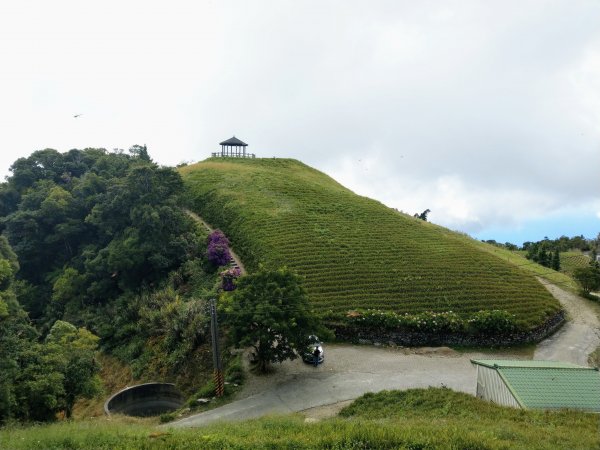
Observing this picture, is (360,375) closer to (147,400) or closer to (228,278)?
(147,400)

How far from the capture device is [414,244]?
114 feet

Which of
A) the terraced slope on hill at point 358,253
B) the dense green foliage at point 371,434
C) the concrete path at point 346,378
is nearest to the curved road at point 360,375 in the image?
the concrete path at point 346,378

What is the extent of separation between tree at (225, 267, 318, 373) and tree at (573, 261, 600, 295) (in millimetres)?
22648

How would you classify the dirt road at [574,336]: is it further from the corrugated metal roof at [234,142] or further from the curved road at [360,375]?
the corrugated metal roof at [234,142]

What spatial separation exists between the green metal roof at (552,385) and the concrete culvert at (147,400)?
50.8 ft

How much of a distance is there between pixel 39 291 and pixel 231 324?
25.8 m

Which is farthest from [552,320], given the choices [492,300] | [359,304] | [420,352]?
[359,304]

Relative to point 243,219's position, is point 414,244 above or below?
below

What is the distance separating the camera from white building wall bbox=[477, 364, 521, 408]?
14.9 m

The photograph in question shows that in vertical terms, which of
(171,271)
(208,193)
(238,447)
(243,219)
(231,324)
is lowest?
(238,447)

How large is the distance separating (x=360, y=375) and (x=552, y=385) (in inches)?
330

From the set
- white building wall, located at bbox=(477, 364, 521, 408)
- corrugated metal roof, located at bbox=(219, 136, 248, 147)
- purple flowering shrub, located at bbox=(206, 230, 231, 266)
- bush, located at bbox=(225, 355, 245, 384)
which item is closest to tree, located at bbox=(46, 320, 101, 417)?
bush, located at bbox=(225, 355, 245, 384)

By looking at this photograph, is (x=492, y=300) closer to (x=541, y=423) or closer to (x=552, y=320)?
(x=552, y=320)

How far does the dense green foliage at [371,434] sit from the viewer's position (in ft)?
34.3
